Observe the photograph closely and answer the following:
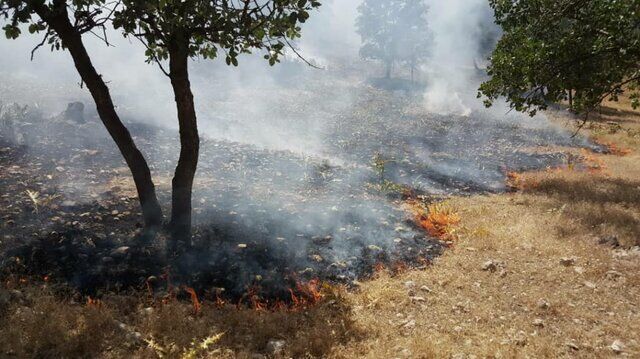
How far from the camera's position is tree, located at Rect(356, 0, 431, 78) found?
39594mm

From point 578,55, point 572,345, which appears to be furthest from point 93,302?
point 578,55

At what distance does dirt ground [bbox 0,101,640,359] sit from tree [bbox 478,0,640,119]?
2535mm

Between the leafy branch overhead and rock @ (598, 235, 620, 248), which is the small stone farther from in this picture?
rock @ (598, 235, 620, 248)

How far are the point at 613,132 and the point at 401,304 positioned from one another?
21.6 metres

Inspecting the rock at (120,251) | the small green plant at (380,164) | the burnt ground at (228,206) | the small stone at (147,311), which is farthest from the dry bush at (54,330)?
the small green plant at (380,164)

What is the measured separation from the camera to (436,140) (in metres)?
18.2

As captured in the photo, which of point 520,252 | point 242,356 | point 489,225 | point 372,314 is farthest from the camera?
point 489,225

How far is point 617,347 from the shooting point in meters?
4.34

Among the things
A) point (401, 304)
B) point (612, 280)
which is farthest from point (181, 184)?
point (612, 280)

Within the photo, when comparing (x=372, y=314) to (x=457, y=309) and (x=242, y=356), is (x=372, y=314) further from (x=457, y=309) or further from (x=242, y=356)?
(x=242, y=356)

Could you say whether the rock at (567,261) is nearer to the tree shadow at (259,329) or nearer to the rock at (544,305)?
the rock at (544,305)

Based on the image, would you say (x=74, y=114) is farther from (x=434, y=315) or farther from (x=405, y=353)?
(x=405, y=353)

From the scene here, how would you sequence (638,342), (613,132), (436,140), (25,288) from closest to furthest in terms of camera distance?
(638,342)
(25,288)
(436,140)
(613,132)

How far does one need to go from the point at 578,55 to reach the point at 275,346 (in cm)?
685
